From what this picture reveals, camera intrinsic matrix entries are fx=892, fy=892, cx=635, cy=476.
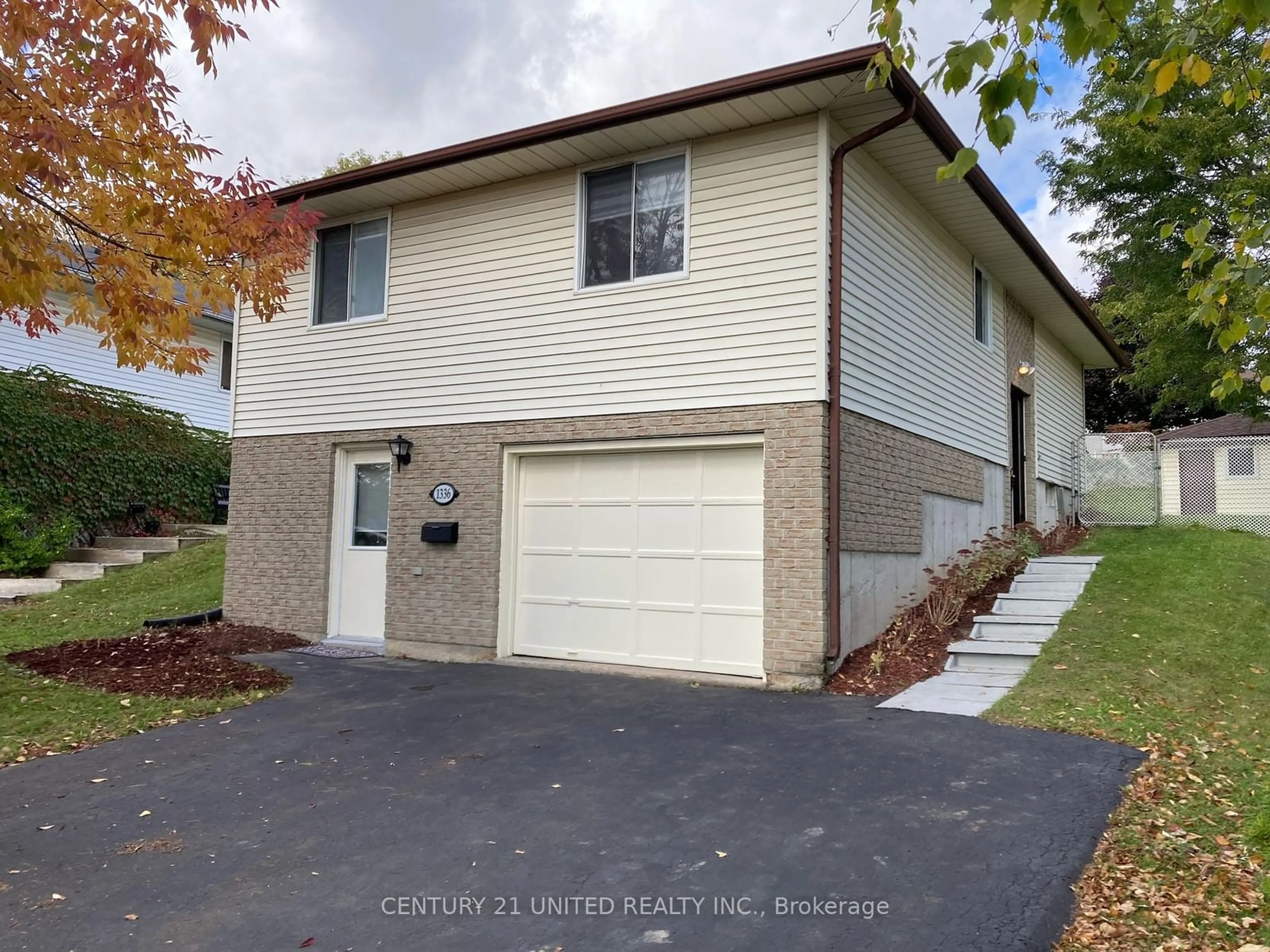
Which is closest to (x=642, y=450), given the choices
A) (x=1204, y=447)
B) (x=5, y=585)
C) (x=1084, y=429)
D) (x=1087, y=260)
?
(x=5, y=585)

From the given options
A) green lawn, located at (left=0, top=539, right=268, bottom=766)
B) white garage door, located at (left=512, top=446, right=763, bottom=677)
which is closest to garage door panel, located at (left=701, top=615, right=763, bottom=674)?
white garage door, located at (left=512, top=446, right=763, bottom=677)

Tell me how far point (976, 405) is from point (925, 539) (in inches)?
118

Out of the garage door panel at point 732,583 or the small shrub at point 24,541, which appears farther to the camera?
the small shrub at point 24,541

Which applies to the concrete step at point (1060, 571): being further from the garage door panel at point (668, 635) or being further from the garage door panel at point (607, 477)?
the garage door panel at point (607, 477)

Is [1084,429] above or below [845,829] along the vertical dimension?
above

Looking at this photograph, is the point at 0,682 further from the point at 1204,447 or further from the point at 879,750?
the point at 1204,447

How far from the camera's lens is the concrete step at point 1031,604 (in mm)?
9141

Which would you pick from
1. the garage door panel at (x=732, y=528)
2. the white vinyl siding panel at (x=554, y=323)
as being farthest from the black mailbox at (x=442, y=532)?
the garage door panel at (x=732, y=528)

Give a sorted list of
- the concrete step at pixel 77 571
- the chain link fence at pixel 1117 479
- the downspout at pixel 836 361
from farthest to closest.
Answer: the chain link fence at pixel 1117 479 < the concrete step at pixel 77 571 < the downspout at pixel 836 361

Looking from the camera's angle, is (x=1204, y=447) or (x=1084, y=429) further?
(x=1084, y=429)

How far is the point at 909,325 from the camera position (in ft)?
31.6

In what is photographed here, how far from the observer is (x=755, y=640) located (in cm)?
788

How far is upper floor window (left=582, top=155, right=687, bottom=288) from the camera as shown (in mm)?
8438

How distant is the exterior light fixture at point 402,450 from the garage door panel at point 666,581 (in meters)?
2.97
